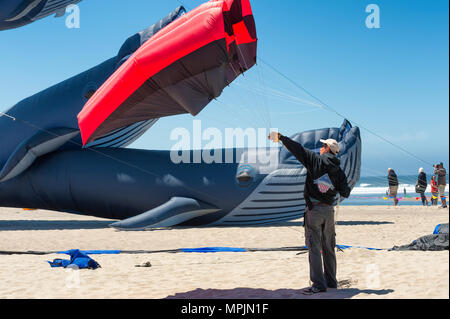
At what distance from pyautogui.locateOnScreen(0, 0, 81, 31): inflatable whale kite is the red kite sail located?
10028 millimetres

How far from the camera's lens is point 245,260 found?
8445mm

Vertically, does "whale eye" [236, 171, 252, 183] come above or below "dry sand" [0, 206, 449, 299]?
above

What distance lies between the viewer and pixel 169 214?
1347 centimetres

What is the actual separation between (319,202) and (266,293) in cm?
131

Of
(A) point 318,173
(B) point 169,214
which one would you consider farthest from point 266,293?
(B) point 169,214

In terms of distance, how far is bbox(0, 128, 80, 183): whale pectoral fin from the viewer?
1440cm

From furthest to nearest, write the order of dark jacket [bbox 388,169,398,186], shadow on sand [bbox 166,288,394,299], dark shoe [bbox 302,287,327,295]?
dark jacket [bbox 388,169,398,186]
dark shoe [bbox 302,287,327,295]
shadow on sand [bbox 166,288,394,299]

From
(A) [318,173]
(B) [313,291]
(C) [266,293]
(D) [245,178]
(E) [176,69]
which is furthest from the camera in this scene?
(D) [245,178]

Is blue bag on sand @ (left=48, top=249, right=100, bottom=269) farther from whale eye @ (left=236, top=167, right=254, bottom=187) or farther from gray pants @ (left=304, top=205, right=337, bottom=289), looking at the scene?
whale eye @ (left=236, top=167, right=254, bottom=187)

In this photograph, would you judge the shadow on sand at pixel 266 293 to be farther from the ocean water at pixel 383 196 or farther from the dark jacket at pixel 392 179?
the dark jacket at pixel 392 179

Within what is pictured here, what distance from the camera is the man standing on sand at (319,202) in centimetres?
565

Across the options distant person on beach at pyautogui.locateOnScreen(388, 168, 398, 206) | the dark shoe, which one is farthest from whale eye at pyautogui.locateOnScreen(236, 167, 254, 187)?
distant person on beach at pyautogui.locateOnScreen(388, 168, 398, 206)

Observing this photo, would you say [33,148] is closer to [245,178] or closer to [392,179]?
[245,178]

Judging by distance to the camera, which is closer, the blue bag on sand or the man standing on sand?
the man standing on sand
